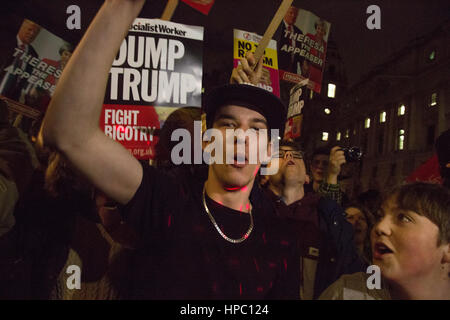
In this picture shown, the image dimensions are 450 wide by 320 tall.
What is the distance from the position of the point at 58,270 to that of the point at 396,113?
23857 mm

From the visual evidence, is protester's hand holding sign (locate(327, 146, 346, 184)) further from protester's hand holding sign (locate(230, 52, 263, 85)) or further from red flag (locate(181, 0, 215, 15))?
red flag (locate(181, 0, 215, 15))

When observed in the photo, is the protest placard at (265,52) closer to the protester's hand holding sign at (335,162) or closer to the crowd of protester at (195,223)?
the crowd of protester at (195,223)

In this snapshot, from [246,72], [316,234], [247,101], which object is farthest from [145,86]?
[316,234]

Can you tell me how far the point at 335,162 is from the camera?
251 cm

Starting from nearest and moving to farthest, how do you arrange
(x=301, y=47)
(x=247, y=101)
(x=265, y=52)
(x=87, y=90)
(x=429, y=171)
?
1. (x=87, y=90)
2. (x=247, y=101)
3. (x=429, y=171)
4. (x=265, y=52)
5. (x=301, y=47)

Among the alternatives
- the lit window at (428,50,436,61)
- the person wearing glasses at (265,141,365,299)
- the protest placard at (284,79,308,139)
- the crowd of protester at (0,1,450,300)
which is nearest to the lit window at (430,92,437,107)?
the lit window at (428,50,436,61)

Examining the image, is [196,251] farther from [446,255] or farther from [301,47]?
[301,47]

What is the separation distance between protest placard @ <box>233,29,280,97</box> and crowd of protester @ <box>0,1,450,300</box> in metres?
1.21

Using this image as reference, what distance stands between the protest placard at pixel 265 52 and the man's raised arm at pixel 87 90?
2699mm

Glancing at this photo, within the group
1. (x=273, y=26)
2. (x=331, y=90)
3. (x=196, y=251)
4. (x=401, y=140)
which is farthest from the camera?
(x=331, y=90)

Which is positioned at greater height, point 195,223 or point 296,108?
A: point 296,108

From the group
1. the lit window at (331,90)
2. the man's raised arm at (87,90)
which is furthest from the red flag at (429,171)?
the lit window at (331,90)

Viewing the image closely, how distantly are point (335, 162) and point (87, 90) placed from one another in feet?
6.39
